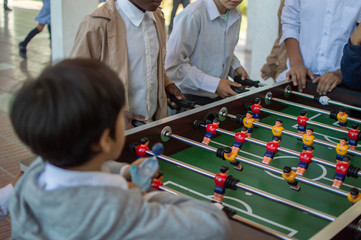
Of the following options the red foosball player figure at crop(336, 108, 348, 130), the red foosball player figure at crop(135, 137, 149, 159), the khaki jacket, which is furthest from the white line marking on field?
the red foosball player figure at crop(336, 108, 348, 130)

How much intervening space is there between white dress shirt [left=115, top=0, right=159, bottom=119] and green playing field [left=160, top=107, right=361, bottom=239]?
18.1 inches

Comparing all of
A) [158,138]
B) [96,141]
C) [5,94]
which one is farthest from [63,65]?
[5,94]

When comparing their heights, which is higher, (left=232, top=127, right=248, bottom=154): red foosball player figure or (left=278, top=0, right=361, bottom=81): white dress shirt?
(left=278, top=0, right=361, bottom=81): white dress shirt

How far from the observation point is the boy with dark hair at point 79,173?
893mm

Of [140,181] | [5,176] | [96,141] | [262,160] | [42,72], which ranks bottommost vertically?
[5,176]

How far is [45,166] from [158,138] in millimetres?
851

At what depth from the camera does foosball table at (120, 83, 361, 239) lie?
4.55 feet

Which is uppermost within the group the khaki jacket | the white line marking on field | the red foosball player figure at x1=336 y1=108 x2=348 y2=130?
the khaki jacket

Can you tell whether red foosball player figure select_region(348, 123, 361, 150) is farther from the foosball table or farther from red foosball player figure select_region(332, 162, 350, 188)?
red foosball player figure select_region(332, 162, 350, 188)

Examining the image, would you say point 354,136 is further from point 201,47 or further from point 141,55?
point 201,47

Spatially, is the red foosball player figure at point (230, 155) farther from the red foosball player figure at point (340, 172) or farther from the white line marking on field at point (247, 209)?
the red foosball player figure at point (340, 172)

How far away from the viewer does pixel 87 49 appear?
2088mm

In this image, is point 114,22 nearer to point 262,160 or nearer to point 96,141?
point 262,160

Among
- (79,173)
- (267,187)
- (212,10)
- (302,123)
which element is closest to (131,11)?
(212,10)
